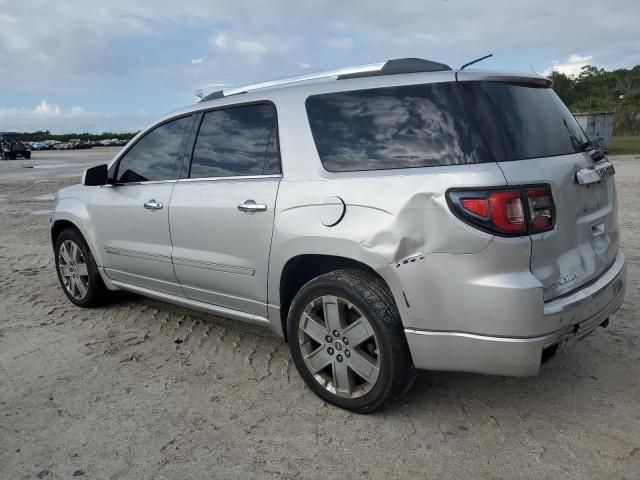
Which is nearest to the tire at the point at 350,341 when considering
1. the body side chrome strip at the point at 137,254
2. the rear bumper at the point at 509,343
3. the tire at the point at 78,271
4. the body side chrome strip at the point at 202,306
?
the rear bumper at the point at 509,343

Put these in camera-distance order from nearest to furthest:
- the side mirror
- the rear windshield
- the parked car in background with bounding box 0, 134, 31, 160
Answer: the rear windshield, the side mirror, the parked car in background with bounding box 0, 134, 31, 160

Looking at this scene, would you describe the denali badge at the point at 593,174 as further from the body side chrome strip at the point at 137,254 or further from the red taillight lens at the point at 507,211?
the body side chrome strip at the point at 137,254

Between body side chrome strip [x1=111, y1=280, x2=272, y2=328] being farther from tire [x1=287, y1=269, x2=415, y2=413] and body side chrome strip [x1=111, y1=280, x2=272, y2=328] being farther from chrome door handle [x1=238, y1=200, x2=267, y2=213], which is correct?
chrome door handle [x1=238, y1=200, x2=267, y2=213]

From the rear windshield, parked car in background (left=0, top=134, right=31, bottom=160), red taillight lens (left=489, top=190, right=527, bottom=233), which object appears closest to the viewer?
red taillight lens (left=489, top=190, right=527, bottom=233)

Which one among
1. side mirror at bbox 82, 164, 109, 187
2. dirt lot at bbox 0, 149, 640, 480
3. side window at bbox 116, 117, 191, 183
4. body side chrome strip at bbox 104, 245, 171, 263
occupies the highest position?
side window at bbox 116, 117, 191, 183

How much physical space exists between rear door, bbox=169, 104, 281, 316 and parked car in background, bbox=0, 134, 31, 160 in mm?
43602

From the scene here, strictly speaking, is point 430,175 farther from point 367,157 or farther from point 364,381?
point 364,381

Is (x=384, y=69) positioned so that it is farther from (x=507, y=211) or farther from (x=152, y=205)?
(x=152, y=205)

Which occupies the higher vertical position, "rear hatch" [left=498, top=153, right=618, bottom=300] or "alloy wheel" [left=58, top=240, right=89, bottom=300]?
"rear hatch" [left=498, top=153, right=618, bottom=300]

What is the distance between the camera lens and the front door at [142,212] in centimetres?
410

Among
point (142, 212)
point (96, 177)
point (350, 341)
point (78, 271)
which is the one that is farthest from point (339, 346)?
point (78, 271)

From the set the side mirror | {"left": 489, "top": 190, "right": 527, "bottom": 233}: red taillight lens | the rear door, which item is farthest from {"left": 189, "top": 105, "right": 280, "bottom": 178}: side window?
{"left": 489, "top": 190, "right": 527, "bottom": 233}: red taillight lens

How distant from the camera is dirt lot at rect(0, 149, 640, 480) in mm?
2713

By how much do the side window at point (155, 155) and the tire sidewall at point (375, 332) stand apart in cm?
154
